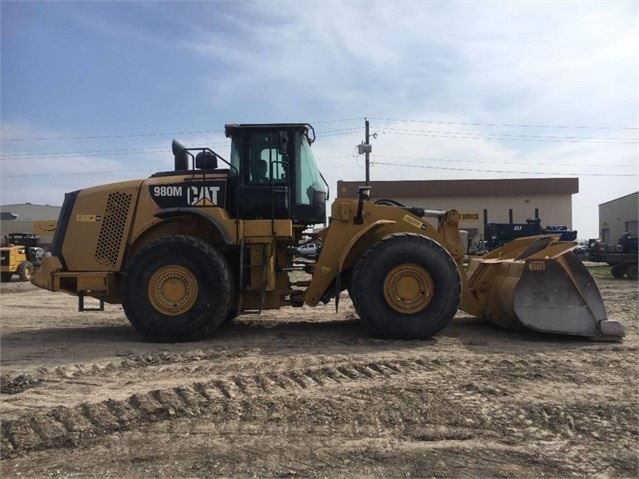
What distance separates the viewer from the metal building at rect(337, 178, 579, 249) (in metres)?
45.7

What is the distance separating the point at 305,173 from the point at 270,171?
0.58 meters

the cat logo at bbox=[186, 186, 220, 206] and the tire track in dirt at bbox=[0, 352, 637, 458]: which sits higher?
the cat logo at bbox=[186, 186, 220, 206]

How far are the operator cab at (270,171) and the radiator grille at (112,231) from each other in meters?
1.57

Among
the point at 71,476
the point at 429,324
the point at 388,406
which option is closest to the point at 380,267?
the point at 429,324

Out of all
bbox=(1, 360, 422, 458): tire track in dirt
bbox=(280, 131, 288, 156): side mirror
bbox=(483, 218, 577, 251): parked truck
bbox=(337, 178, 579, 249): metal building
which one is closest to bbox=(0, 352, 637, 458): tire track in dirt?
bbox=(1, 360, 422, 458): tire track in dirt

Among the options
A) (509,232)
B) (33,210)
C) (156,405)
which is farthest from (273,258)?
(33,210)

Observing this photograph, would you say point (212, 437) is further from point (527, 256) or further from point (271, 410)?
point (527, 256)

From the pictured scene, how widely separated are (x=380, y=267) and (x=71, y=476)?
4495 millimetres

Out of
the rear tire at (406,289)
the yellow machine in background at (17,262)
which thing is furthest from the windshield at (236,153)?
the yellow machine in background at (17,262)

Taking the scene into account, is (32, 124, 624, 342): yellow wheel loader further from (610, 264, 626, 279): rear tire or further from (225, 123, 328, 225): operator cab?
(610, 264, 626, 279): rear tire

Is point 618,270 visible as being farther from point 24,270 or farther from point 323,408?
point 24,270

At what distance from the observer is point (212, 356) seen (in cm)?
635

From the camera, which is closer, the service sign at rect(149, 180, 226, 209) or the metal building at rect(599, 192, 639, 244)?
the service sign at rect(149, 180, 226, 209)

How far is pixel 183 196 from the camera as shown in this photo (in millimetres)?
7680
